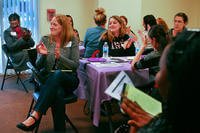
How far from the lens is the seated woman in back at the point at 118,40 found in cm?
387

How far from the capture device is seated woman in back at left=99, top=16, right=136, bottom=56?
12.7ft

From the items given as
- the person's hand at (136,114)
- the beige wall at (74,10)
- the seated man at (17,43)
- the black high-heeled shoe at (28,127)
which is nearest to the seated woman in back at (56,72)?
the black high-heeled shoe at (28,127)

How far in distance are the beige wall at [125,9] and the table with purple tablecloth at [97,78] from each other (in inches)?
91.1

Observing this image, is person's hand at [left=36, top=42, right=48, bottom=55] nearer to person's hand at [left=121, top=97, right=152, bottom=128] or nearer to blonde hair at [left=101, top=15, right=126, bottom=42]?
blonde hair at [left=101, top=15, right=126, bottom=42]

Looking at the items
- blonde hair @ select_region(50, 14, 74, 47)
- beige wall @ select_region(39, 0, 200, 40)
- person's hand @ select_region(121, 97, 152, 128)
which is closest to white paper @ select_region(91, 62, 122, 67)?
blonde hair @ select_region(50, 14, 74, 47)

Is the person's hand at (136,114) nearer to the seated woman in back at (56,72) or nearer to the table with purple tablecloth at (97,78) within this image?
the table with purple tablecloth at (97,78)

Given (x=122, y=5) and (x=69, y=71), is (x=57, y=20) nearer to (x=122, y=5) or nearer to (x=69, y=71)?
(x=69, y=71)

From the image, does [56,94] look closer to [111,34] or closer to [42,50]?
[42,50]

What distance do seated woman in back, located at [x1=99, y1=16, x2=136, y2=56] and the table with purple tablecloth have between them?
558 millimetres

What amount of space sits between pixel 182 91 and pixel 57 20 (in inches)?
109

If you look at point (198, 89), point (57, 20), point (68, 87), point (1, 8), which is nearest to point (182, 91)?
point (198, 89)

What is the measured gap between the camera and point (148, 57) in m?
2.99

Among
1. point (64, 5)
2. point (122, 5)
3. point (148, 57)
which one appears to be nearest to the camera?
point (148, 57)

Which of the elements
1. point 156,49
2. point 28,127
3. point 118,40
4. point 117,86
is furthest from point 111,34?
point 117,86
